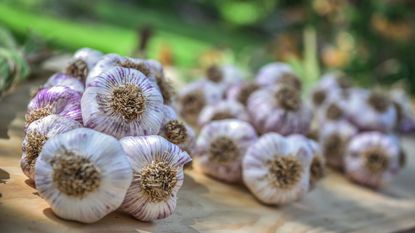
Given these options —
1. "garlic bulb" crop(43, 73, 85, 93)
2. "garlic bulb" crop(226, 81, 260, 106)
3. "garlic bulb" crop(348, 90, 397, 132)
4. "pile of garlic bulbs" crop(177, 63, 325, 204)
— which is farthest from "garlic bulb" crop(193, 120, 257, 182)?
"garlic bulb" crop(348, 90, 397, 132)

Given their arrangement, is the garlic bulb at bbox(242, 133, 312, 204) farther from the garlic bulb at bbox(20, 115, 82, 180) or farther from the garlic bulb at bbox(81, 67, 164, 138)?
the garlic bulb at bbox(20, 115, 82, 180)

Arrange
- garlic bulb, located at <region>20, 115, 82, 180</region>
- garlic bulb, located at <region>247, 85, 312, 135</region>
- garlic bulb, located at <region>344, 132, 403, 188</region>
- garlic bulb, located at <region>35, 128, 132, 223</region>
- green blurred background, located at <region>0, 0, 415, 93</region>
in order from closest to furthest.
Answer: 1. garlic bulb, located at <region>35, 128, 132, 223</region>
2. garlic bulb, located at <region>20, 115, 82, 180</region>
3. garlic bulb, located at <region>247, 85, 312, 135</region>
4. garlic bulb, located at <region>344, 132, 403, 188</region>
5. green blurred background, located at <region>0, 0, 415, 93</region>

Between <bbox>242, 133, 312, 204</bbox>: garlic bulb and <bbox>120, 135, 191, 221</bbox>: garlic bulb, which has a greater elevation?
<bbox>242, 133, 312, 204</bbox>: garlic bulb

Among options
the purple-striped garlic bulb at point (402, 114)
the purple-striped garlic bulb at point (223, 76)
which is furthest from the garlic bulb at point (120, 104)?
Answer: the purple-striped garlic bulb at point (402, 114)

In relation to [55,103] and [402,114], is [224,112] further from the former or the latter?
[402,114]

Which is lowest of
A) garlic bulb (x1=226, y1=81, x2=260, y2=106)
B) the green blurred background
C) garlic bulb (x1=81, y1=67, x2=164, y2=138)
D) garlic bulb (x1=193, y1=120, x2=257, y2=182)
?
garlic bulb (x1=81, y1=67, x2=164, y2=138)

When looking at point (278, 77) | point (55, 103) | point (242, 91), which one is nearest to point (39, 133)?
point (55, 103)

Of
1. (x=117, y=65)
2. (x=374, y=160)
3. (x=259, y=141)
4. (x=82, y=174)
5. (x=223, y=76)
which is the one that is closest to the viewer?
(x=82, y=174)
